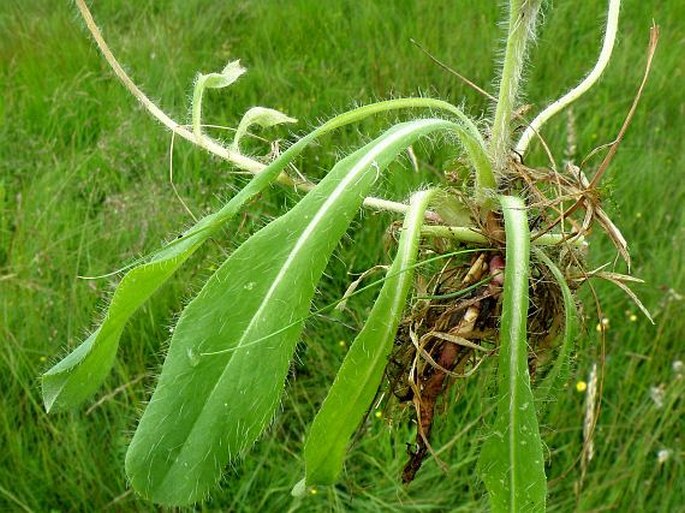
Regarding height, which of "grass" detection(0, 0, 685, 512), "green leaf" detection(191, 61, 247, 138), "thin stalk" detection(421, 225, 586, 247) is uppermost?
"green leaf" detection(191, 61, 247, 138)

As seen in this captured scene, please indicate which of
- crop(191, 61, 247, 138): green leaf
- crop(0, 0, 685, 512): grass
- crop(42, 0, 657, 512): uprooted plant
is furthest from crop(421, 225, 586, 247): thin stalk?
crop(191, 61, 247, 138): green leaf

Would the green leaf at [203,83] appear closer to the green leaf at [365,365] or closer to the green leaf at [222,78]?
the green leaf at [222,78]

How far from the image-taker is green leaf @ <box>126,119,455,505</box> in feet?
1.85

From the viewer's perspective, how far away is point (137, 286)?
1.87 ft

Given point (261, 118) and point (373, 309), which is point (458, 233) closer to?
point (373, 309)

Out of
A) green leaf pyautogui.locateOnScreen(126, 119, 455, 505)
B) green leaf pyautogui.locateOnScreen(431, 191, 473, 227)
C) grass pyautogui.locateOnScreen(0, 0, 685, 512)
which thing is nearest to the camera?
green leaf pyautogui.locateOnScreen(126, 119, 455, 505)

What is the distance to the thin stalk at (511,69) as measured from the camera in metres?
0.64

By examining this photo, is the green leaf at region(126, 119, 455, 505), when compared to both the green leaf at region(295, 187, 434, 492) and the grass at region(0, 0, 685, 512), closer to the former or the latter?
the green leaf at region(295, 187, 434, 492)

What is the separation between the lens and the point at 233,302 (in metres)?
0.59

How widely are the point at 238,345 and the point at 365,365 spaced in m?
0.09

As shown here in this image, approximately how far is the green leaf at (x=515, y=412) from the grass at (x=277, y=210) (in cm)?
14

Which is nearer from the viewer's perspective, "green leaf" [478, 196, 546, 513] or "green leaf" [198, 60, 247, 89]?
"green leaf" [478, 196, 546, 513]

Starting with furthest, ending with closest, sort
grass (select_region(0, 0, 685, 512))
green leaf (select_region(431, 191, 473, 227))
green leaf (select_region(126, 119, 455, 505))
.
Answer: grass (select_region(0, 0, 685, 512)) → green leaf (select_region(431, 191, 473, 227)) → green leaf (select_region(126, 119, 455, 505))

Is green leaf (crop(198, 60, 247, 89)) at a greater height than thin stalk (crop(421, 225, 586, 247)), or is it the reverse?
green leaf (crop(198, 60, 247, 89))
